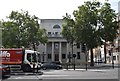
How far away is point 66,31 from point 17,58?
110 ft

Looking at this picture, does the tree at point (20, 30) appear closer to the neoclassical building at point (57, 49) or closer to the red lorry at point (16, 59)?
the neoclassical building at point (57, 49)

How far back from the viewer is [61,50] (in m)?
97.1

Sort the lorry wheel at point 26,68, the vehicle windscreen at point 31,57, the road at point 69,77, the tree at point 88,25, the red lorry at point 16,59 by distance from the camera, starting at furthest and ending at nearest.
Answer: the tree at point 88,25, the vehicle windscreen at point 31,57, the lorry wheel at point 26,68, the red lorry at point 16,59, the road at point 69,77

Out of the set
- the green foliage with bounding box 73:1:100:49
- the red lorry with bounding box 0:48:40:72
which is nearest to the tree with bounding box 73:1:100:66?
the green foliage with bounding box 73:1:100:49

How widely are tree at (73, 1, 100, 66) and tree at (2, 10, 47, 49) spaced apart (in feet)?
31.3

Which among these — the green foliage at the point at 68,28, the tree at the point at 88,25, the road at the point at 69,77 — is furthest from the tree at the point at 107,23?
the road at the point at 69,77

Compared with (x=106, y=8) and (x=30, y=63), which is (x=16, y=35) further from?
(x=30, y=63)

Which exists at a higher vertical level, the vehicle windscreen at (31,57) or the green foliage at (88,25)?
the green foliage at (88,25)

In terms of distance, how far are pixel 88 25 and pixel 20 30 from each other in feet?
49.2

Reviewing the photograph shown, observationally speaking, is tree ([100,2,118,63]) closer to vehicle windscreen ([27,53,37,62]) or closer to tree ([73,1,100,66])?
tree ([73,1,100,66])

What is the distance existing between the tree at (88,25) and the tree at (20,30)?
9.55m

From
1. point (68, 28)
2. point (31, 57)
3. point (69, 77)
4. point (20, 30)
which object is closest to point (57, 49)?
point (68, 28)

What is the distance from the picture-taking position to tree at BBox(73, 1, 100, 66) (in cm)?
6975

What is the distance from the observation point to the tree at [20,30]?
71062 mm
